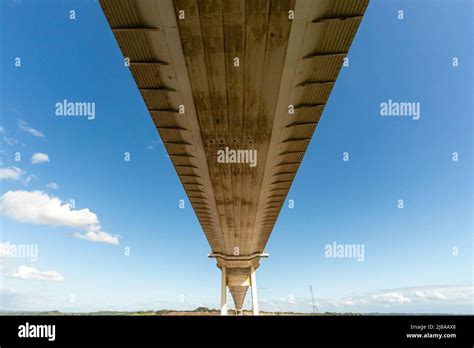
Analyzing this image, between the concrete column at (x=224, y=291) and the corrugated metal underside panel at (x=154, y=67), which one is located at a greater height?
the corrugated metal underside panel at (x=154, y=67)

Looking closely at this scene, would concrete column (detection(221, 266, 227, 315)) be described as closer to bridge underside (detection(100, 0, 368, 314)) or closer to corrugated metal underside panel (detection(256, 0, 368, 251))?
bridge underside (detection(100, 0, 368, 314))

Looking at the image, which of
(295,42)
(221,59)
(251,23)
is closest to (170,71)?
(221,59)

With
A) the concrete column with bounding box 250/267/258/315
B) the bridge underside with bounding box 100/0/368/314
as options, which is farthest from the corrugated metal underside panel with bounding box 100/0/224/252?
the concrete column with bounding box 250/267/258/315

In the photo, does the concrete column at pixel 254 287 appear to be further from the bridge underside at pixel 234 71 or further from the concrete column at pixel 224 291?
the bridge underside at pixel 234 71

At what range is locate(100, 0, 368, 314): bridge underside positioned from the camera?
5.59m

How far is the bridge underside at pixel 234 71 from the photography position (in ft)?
18.3

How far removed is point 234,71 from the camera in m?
7.03

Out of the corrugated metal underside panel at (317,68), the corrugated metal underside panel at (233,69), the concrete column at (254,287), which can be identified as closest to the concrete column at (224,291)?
the concrete column at (254,287)

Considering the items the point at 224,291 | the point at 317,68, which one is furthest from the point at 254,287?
the point at 317,68

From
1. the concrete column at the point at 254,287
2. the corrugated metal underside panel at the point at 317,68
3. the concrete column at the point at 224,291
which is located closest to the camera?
the corrugated metal underside panel at the point at 317,68

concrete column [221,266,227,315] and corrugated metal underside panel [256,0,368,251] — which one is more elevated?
corrugated metal underside panel [256,0,368,251]
